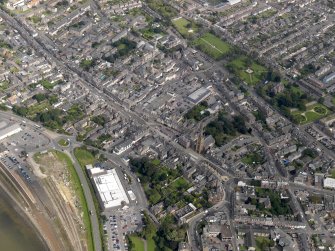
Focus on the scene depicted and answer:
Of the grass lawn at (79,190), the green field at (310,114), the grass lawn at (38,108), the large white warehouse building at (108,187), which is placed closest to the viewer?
the grass lawn at (79,190)

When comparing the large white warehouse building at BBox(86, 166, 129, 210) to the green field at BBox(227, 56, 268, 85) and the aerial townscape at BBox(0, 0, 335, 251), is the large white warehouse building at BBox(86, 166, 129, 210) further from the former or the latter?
the green field at BBox(227, 56, 268, 85)

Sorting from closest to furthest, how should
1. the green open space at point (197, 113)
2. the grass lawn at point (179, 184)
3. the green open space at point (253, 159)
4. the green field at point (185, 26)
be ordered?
the grass lawn at point (179, 184) < the green open space at point (253, 159) < the green open space at point (197, 113) < the green field at point (185, 26)

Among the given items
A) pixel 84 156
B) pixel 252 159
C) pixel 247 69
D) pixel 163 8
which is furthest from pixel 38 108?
pixel 163 8

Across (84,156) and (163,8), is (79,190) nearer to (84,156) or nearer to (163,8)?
(84,156)

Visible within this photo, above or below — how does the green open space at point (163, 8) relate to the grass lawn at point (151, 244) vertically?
above

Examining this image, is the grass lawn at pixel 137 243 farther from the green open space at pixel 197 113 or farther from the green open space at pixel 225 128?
the green open space at pixel 197 113

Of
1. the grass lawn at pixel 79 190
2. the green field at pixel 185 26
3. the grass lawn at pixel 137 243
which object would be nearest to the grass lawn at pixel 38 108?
the grass lawn at pixel 79 190

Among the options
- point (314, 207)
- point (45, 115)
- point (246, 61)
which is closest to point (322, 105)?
point (246, 61)

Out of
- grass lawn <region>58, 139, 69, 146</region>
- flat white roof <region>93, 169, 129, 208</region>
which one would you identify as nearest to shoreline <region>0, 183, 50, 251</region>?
flat white roof <region>93, 169, 129, 208</region>
